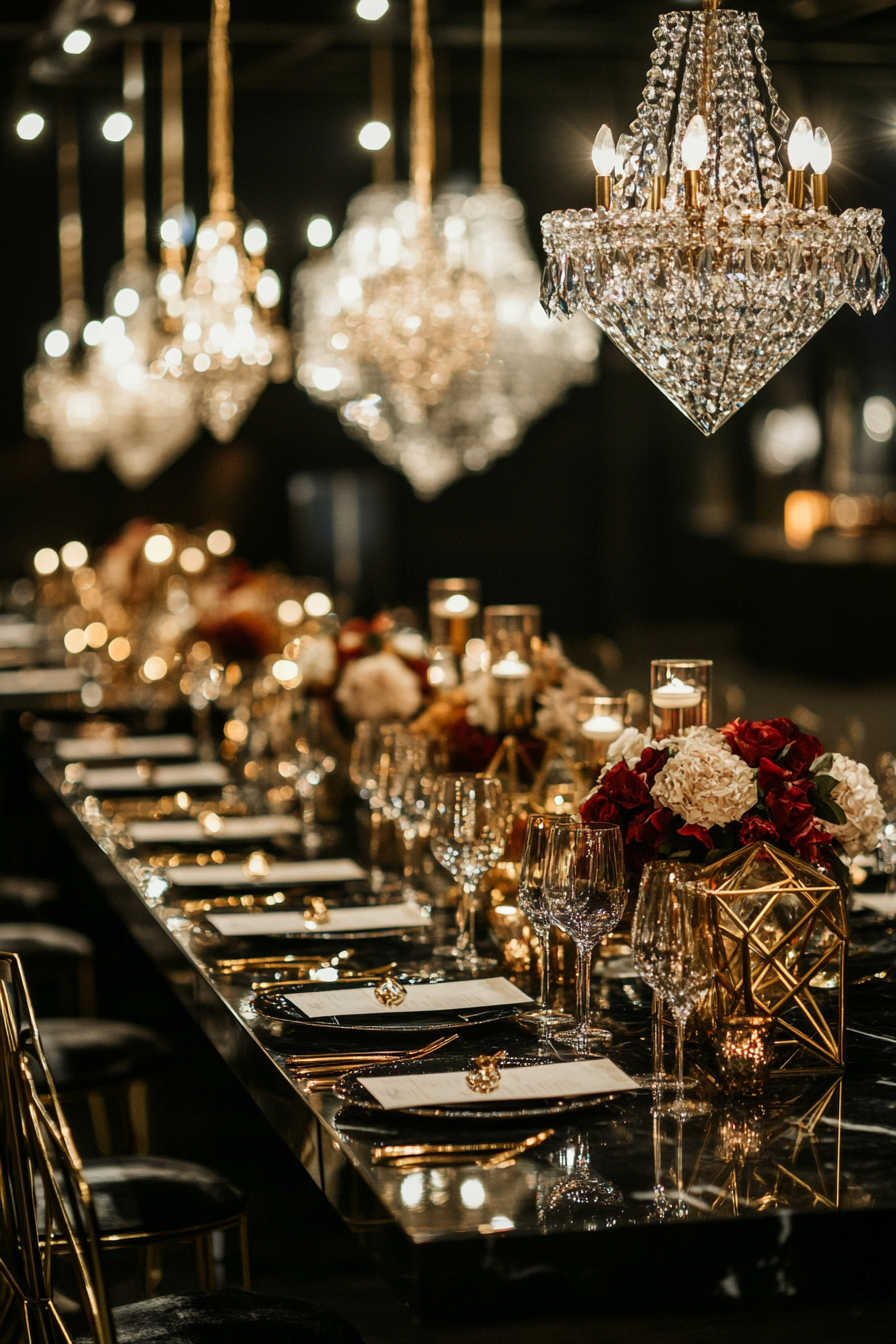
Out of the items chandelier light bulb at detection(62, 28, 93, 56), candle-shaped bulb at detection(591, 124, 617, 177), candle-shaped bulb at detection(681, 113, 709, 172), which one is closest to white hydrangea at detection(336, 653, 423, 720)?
candle-shaped bulb at detection(591, 124, 617, 177)

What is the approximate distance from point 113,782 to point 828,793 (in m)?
2.48

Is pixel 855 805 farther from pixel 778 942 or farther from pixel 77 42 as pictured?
pixel 77 42

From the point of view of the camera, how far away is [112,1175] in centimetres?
288

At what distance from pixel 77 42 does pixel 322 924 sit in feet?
19.1

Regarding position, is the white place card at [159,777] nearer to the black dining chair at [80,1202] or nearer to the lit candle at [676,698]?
the black dining chair at [80,1202]

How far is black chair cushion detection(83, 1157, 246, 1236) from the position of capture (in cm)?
273

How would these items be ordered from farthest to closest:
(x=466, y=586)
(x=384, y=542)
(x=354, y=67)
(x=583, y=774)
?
1. (x=384, y=542)
2. (x=354, y=67)
3. (x=466, y=586)
4. (x=583, y=774)

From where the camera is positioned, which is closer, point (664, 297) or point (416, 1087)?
point (416, 1087)

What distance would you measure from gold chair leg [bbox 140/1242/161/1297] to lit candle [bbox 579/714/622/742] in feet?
4.03

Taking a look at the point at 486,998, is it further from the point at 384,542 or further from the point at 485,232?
the point at 384,542

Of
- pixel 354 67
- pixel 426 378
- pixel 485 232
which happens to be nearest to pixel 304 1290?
pixel 426 378

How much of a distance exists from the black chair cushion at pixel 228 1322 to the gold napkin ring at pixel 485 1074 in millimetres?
446

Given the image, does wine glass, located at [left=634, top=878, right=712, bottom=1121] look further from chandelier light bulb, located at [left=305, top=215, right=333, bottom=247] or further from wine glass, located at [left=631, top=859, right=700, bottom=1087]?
chandelier light bulb, located at [left=305, top=215, right=333, bottom=247]

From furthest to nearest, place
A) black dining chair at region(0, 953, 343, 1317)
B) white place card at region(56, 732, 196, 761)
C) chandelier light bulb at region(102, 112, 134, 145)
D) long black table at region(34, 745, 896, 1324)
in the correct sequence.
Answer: chandelier light bulb at region(102, 112, 134, 145)
white place card at region(56, 732, 196, 761)
black dining chair at region(0, 953, 343, 1317)
long black table at region(34, 745, 896, 1324)
